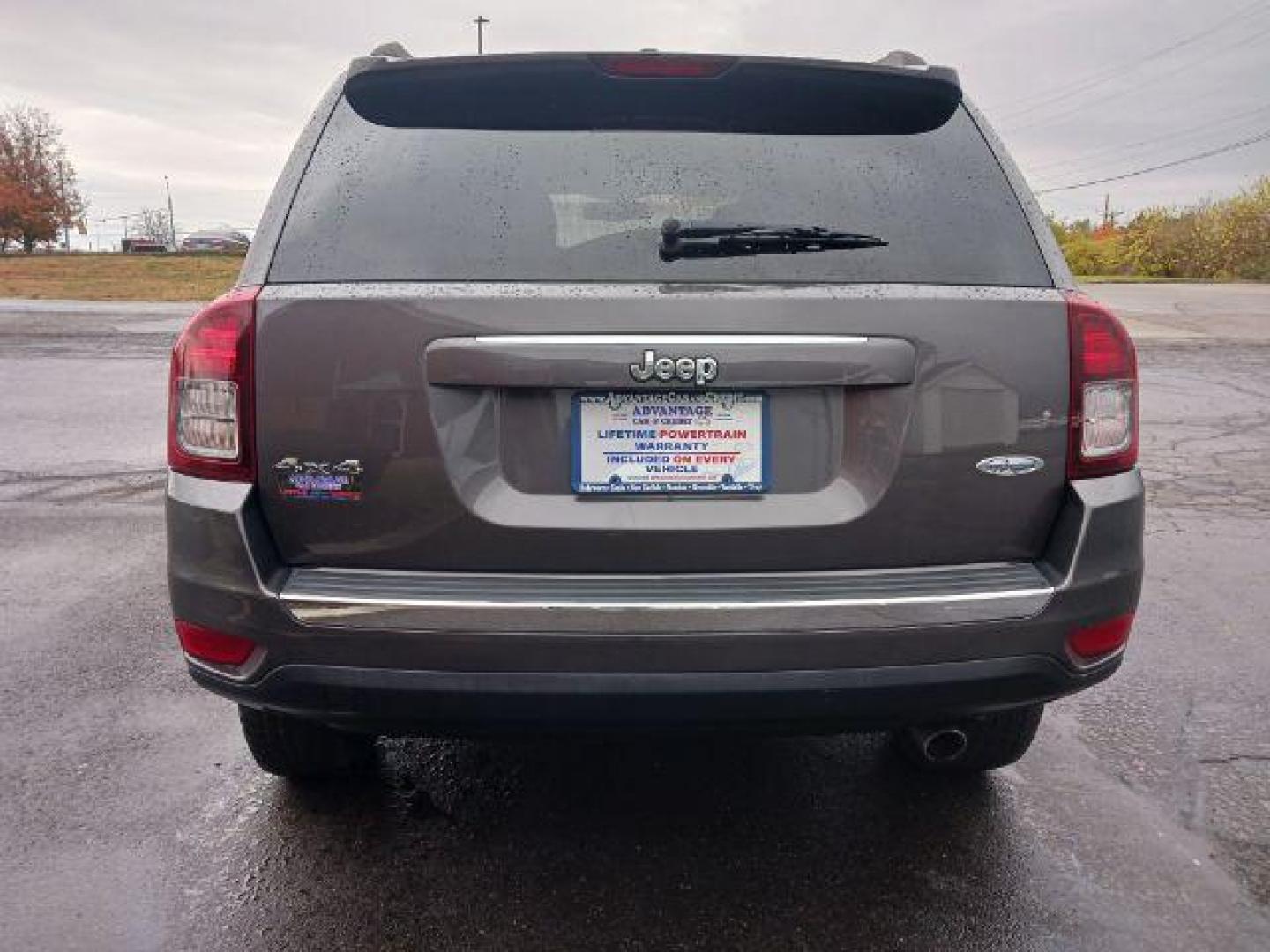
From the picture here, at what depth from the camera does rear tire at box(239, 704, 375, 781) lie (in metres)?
2.64

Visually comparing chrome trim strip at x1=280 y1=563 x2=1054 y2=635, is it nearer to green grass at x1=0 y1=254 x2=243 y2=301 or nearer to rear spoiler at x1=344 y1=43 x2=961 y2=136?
rear spoiler at x1=344 y1=43 x2=961 y2=136

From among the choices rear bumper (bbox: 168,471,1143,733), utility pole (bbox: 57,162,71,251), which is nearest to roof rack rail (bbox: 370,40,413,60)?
rear bumper (bbox: 168,471,1143,733)

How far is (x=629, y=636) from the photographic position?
2.02 metres

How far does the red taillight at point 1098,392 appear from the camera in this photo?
85.1 inches

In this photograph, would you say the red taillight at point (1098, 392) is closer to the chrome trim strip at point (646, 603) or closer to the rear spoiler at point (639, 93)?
the chrome trim strip at point (646, 603)

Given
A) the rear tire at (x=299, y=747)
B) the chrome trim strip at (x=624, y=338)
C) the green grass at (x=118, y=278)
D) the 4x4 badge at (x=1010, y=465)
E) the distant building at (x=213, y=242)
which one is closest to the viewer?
the chrome trim strip at (x=624, y=338)

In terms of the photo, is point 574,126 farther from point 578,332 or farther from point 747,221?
point 578,332

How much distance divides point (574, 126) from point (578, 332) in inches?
23.8

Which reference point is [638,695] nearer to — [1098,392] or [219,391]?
[219,391]

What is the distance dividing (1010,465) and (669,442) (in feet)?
2.25

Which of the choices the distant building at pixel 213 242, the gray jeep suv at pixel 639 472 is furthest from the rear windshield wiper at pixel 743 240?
the distant building at pixel 213 242

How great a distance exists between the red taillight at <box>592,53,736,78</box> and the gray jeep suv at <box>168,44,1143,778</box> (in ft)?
1.09

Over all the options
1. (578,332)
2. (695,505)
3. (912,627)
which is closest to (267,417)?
(578,332)

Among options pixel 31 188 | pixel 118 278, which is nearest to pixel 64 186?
pixel 31 188
